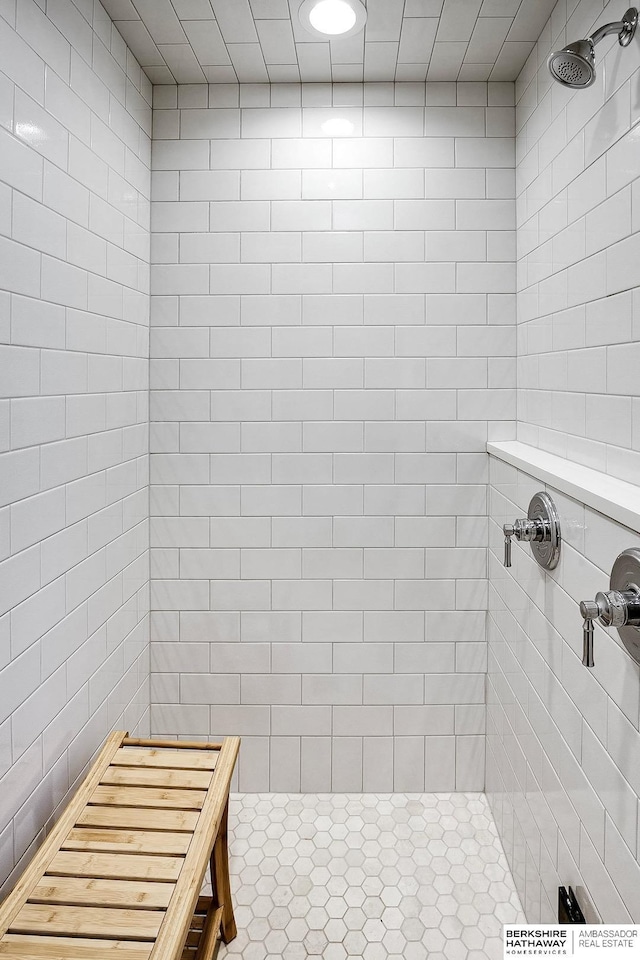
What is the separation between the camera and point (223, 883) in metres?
1.74

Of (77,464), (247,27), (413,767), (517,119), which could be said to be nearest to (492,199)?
(517,119)

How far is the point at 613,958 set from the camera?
117cm

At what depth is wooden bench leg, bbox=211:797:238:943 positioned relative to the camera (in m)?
1.70

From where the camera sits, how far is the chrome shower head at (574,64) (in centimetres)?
127

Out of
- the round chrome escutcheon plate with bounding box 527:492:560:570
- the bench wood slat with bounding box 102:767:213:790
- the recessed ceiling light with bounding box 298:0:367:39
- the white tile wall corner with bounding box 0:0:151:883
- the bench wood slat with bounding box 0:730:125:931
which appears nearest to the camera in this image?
the bench wood slat with bounding box 0:730:125:931

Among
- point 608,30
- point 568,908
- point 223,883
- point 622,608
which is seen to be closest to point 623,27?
point 608,30

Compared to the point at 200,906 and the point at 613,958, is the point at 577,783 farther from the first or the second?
the point at 200,906

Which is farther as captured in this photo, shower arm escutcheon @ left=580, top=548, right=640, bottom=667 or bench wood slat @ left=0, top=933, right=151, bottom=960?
bench wood slat @ left=0, top=933, right=151, bottom=960

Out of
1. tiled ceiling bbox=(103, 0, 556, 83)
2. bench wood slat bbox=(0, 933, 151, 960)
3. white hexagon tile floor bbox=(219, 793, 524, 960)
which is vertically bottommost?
white hexagon tile floor bbox=(219, 793, 524, 960)

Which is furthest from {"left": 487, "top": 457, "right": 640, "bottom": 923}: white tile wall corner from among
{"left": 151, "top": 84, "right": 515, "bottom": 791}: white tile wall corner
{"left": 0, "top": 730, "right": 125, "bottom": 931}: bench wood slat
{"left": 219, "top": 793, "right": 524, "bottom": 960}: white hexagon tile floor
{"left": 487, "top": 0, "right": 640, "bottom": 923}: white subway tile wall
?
{"left": 0, "top": 730, "right": 125, "bottom": 931}: bench wood slat

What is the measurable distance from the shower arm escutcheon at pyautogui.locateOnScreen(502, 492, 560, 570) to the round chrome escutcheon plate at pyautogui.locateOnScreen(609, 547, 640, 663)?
36cm

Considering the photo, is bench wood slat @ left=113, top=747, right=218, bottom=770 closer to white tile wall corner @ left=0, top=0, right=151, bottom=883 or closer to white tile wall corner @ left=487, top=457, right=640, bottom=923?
white tile wall corner @ left=0, top=0, right=151, bottom=883

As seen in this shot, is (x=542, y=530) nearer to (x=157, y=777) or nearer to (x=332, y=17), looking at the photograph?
(x=157, y=777)

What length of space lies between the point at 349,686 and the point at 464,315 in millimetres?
1321
